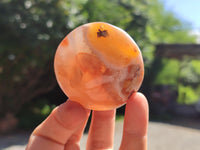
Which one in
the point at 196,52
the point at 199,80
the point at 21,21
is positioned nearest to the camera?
the point at 21,21

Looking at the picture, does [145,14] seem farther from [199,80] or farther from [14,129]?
[199,80]

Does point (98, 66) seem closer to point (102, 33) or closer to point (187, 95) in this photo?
point (102, 33)

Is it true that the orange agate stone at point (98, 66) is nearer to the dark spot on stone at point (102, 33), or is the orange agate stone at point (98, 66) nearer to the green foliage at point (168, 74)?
the dark spot on stone at point (102, 33)

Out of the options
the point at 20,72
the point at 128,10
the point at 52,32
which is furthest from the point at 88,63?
the point at 128,10

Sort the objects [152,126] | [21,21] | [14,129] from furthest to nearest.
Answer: [152,126] < [14,129] < [21,21]

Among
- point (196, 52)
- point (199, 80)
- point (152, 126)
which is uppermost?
point (196, 52)

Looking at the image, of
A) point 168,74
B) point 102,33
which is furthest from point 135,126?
point 168,74

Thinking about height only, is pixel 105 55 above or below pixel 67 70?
above
